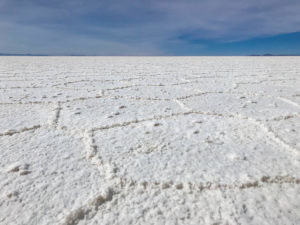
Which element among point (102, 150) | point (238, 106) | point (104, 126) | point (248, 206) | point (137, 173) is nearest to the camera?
point (248, 206)

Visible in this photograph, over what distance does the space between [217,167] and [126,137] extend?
39cm

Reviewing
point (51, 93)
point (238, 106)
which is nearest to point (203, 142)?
point (238, 106)

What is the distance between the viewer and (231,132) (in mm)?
1066

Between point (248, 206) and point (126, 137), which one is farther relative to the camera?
point (126, 137)

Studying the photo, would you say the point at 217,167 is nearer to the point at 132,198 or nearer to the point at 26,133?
the point at 132,198

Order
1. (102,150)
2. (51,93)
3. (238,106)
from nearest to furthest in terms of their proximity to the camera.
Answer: (102,150) < (238,106) < (51,93)

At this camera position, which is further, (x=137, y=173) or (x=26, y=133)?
(x=26, y=133)

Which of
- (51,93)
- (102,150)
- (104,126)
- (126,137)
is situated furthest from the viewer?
(51,93)

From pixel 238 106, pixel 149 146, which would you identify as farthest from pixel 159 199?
pixel 238 106

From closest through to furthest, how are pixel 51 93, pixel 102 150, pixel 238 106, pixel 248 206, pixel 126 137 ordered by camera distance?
pixel 248 206 → pixel 102 150 → pixel 126 137 → pixel 238 106 → pixel 51 93

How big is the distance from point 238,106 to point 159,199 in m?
1.08

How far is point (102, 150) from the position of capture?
2.90ft

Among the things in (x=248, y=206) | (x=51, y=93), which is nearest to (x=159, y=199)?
(x=248, y=206)

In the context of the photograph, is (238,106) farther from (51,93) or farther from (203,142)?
(51,93)
